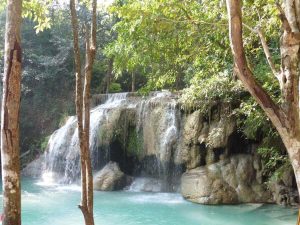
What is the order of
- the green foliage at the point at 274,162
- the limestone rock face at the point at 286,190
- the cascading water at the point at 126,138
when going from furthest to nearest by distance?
1. the cascading water at the point at 126,138
2. the limestone rock face at the point at 286,190
3. the green foliage at the point at 274,162

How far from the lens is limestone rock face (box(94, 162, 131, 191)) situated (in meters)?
12.6

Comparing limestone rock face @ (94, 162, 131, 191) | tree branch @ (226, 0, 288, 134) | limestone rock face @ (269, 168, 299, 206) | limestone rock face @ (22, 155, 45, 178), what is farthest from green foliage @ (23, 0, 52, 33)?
limestone rock face @ (22, 155, 45, 178)

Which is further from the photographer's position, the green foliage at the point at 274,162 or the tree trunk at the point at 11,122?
the green foliage at the point at 274,162

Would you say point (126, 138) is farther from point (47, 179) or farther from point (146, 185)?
point (47, 179)

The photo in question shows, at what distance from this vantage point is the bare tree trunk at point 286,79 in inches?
114

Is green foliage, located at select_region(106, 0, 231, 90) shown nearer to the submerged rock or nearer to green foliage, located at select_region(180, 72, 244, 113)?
green foliage, located at select_region(180, 72, 244, 113)

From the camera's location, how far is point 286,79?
297cm

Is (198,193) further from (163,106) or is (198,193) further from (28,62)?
(28,62)

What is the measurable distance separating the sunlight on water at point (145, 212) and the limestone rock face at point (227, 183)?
1.02ft

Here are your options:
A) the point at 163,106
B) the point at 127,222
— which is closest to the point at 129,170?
the point at 163,106

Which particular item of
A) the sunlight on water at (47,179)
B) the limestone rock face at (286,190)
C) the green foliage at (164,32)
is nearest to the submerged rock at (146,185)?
the sunlight on water at (47,179)

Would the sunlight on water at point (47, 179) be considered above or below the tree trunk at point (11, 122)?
below

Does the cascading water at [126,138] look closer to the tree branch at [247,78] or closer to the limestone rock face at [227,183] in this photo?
the limestone rock face at [227,183]

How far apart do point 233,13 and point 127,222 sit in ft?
21.8
